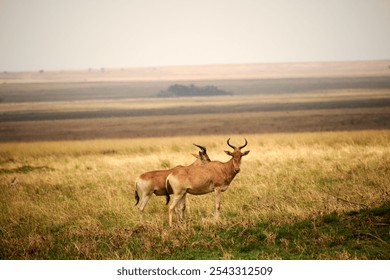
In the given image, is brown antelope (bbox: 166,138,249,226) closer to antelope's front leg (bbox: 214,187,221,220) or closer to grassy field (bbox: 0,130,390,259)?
antelope's front leg (bbox: 214,187,221,220)

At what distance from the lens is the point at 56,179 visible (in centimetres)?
1844

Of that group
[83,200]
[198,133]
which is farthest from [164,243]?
[198,133]

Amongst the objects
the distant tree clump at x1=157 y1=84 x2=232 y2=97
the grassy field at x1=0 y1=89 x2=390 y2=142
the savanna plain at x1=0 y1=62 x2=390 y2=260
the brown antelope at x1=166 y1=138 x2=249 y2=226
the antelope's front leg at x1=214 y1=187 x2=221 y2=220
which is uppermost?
the brown antelope at x1=166 y1=138 x2=249 y2=226

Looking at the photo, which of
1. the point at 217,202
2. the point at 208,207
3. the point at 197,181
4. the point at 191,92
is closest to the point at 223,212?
the point at 208,207

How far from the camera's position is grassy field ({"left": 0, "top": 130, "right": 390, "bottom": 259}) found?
395 inches

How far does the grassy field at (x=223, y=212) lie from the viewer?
10.0 meters

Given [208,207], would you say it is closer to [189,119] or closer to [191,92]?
[189,119]

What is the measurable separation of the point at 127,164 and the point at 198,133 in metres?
20.3

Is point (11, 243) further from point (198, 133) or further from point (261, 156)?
point (198, 133)

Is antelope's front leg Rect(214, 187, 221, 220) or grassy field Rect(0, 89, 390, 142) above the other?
antelope's front leg Rect(214, 187, 221, 220)

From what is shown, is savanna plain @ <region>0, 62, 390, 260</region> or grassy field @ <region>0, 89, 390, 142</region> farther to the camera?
grassy field @ <region>0, 89, 390, 142</region>

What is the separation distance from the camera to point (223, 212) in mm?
13148

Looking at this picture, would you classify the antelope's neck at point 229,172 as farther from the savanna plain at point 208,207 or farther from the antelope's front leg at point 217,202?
the savanna plain at point 208,207

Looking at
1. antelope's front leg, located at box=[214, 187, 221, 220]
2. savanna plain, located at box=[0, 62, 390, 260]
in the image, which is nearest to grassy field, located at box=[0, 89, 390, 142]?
savanna plain, located at box=[0, 62, 390, 260]
